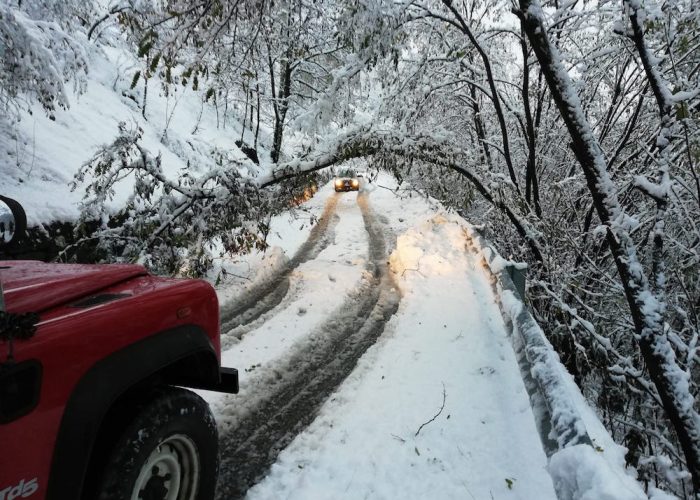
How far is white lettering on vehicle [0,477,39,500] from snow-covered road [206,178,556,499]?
1943mm

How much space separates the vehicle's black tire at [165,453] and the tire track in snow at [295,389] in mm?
919

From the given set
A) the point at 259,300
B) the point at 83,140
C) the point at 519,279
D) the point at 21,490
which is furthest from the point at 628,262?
the point at 83,140

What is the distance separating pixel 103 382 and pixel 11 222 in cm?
96

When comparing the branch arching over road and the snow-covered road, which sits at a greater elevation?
the branch arching over road

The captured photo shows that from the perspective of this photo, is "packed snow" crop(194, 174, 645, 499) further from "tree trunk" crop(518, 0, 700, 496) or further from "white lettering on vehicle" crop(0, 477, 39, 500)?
"white lettering on vehicle" crop(0, 477, 39, 500)

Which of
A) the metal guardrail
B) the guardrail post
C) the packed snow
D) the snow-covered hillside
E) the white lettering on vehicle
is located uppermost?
the snow-covered hillside

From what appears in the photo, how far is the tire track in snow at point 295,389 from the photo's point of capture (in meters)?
3.68

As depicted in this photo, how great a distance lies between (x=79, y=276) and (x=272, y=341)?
3.99 metres

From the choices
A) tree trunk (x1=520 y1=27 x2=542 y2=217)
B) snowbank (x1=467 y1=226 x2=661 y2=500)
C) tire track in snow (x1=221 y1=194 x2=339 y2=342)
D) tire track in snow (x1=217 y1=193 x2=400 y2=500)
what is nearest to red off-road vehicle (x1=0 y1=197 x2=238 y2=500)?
tire track in snow (x1=217 y1=193 x2=400 y2=500)

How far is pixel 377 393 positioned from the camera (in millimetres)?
4730

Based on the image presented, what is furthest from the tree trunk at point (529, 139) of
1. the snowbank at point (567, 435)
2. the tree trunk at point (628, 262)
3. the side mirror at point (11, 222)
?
the side mirror at point (11, 222)

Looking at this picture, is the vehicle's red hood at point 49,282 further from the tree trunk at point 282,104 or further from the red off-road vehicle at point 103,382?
the tree trunk at point 282,104

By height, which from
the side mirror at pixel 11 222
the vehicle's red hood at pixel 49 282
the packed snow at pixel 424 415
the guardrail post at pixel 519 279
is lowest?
the packed snow at pixel 424 415

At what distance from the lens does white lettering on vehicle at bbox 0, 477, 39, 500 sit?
1.54 m
